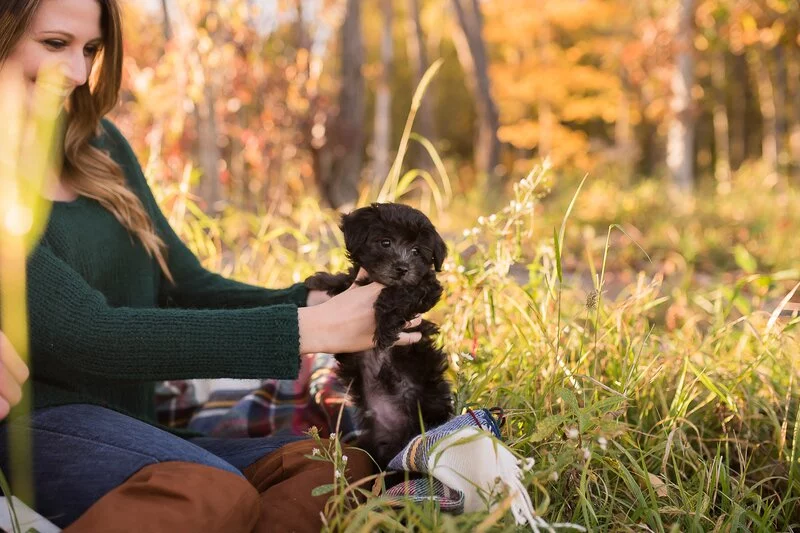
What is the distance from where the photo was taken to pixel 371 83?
24.1 meters

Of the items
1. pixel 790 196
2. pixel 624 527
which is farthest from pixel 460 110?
pixel 624 527

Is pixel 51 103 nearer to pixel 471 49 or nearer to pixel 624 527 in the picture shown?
pixel 624 527

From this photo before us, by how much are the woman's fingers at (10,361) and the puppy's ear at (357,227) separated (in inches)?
35.1

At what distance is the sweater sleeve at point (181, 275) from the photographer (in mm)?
2717

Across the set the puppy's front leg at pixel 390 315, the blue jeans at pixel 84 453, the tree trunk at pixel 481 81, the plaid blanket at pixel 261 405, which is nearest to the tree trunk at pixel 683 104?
the tree trunk at pixel 481 81

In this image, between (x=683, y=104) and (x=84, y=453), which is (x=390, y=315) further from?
(x=683, y=104)

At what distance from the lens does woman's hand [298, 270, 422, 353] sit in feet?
6.52

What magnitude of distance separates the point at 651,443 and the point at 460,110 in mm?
26409

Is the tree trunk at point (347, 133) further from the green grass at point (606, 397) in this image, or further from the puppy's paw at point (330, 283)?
the puppy's paw at point (330, 283)

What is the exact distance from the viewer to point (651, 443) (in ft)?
8.09

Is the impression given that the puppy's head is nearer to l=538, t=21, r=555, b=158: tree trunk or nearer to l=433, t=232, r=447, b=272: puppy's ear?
l=433, t=232, r=447, b=272: puppy's ear

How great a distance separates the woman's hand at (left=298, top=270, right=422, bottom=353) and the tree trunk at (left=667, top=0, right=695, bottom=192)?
413 inches

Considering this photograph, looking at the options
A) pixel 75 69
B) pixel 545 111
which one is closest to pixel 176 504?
pixel 75 69

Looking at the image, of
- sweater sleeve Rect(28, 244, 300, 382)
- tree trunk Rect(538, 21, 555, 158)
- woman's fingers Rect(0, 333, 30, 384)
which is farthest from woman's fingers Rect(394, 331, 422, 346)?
tree trunk Rect(538, 21, 555, 158)
